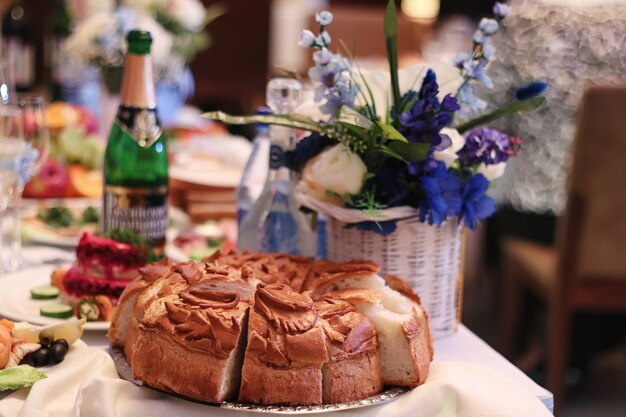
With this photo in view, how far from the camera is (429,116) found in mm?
1136

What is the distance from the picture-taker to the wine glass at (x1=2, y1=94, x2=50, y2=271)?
1398 mm

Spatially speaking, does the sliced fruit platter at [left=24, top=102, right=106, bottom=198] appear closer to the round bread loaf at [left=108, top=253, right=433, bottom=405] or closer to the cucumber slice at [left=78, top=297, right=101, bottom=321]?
the cucumber slice at [left=78, top=297, right=101, bottom=321]

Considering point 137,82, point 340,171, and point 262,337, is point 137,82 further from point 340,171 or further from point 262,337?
point 262,337

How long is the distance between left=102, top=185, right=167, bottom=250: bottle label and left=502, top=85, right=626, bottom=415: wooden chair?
1.89 meters

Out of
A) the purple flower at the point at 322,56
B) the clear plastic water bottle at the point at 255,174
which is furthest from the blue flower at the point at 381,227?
the clear plastic water bottle at the point at 255,174

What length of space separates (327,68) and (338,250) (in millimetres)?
241

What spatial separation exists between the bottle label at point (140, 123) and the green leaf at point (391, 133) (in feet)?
1.44

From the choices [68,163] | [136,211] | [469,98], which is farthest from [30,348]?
[68,163]

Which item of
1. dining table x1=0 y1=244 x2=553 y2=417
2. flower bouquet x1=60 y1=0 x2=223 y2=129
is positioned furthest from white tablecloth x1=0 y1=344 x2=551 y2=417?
flower bouquet x1=60 y1=0 x2=223 y2=129

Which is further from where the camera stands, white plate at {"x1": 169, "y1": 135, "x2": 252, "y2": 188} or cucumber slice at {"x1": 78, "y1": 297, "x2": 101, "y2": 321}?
white plate at {"x1": 169, "y1": 135, "x2": 252, "y2": 188}

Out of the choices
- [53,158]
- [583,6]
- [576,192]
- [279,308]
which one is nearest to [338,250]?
[279,308]

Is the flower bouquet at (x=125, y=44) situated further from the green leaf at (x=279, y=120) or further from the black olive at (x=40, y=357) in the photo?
the black olive at (x=40, y=357)

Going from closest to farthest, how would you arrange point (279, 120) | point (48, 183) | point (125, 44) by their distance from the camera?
point (279, 120) < point (48, 183) < point (125, 44)

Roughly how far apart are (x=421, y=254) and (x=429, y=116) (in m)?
0.19
